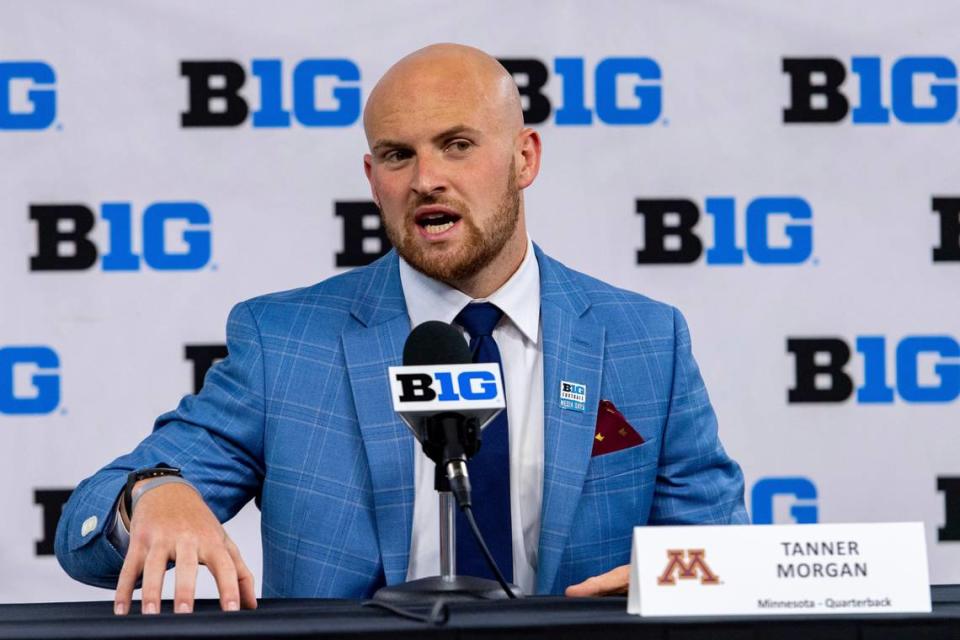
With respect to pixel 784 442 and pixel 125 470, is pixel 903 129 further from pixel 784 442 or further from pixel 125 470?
pixel 125 470

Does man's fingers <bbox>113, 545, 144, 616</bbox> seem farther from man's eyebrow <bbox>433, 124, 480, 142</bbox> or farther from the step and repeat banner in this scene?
the step and repeat banner

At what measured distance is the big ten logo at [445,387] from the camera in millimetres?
1342

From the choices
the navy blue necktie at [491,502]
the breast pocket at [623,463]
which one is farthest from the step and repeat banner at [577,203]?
the navy blue necktie at [491,502]

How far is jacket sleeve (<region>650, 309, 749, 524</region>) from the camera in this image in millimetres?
2033

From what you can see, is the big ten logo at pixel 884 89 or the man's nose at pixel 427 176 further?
the big ten logo at pixel 884 89

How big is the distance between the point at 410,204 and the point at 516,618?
0.93 m

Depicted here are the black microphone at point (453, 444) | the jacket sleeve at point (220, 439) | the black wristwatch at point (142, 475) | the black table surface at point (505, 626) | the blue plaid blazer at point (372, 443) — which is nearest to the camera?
the black table surface at point (505, 626)

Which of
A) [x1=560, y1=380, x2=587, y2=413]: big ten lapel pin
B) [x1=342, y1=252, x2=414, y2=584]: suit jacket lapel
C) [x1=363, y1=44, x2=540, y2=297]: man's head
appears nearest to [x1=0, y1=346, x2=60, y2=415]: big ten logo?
[x1=342, y1=252, x2=414, y2=584]: suit jacket lapel

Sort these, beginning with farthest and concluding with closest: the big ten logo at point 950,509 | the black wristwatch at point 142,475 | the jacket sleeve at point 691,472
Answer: the big ten logo at point 950,509
the jacket sleeve at point 691,472
the black wristwatch at point 142,475

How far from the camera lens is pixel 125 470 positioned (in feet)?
5.89

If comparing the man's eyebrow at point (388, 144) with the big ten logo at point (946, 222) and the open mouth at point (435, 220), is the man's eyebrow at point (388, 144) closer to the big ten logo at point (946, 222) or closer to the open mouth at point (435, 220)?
the open mouth at point (435, 220)

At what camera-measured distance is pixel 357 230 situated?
2895mm

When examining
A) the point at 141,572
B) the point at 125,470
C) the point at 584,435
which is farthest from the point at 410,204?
the point at 141,572

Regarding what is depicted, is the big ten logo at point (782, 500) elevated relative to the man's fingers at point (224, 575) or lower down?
elevated
